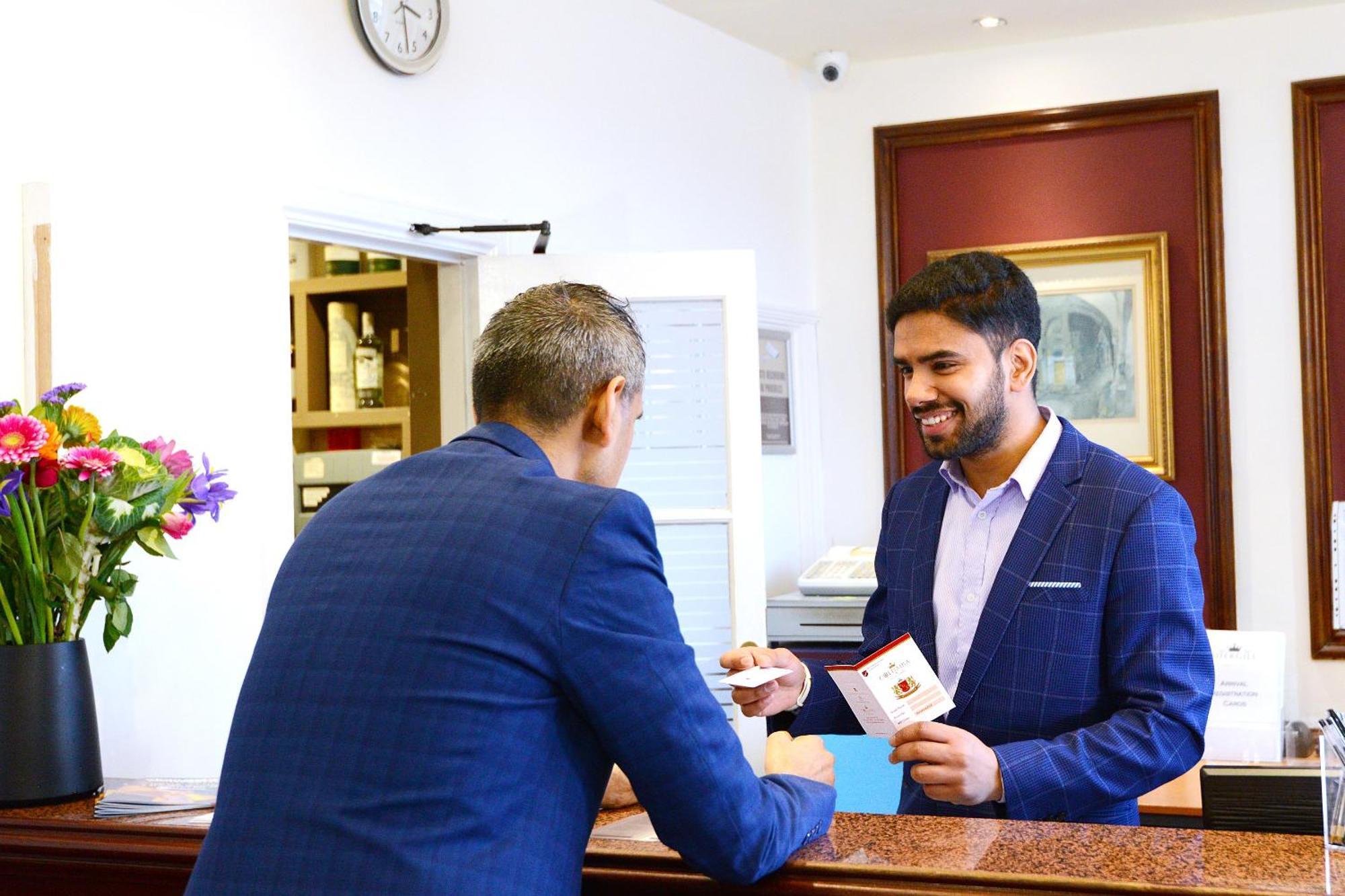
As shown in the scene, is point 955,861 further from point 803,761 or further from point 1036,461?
point 1036,461

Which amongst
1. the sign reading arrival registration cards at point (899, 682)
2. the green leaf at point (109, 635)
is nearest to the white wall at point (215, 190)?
the green leaf at point (109, 635)

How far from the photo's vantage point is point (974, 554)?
2117mm

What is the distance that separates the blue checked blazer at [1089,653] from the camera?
1.83 m

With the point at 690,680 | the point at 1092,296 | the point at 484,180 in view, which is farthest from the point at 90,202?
the point at 1092,296

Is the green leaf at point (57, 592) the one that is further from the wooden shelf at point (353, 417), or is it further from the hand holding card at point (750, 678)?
the wooden shelf at point (353, 417)

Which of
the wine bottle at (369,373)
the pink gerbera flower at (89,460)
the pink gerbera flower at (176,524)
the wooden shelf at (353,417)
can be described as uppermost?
the wine bottle at (369,373)

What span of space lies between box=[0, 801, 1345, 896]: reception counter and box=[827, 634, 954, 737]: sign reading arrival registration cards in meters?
0.16

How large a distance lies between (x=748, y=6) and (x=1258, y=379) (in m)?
2.17

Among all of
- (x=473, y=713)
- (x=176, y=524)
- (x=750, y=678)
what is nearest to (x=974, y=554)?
(x=750, y=678)

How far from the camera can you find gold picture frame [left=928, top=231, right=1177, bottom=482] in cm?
501

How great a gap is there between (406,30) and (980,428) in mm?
2108

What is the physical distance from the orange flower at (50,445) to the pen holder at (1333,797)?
5.39 feet

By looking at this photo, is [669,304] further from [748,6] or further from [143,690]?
[143,690]

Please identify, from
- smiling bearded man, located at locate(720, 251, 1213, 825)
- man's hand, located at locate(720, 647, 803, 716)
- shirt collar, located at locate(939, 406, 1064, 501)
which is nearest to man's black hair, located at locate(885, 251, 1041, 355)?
smiling bearded man, located at locate(720, 251, 1213, 825)
